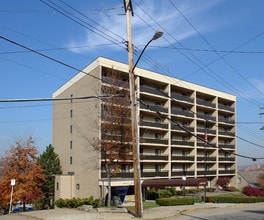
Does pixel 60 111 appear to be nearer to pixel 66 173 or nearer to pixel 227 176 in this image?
pixel 66 173

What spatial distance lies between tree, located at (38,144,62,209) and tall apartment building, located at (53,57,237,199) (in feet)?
4.66

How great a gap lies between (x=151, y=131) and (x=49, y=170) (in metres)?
15.9

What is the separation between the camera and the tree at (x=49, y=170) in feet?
180

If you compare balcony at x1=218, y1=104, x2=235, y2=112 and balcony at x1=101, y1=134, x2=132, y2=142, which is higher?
balcony at x1=218, y1=104, x2=235, y2=112

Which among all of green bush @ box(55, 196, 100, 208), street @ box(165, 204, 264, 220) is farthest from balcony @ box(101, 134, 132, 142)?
street @ box(165, 204, 264, 220)

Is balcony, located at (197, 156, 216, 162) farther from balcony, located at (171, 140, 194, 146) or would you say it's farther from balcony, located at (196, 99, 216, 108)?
balcony, located at (196, 99, 216, 108)

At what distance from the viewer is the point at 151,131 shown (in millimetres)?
57375

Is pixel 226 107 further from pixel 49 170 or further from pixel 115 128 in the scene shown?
pixel 115 128

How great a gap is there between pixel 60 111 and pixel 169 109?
17008 mm

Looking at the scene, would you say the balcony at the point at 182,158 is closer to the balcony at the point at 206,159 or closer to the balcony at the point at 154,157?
the balcony at the point at 206,159

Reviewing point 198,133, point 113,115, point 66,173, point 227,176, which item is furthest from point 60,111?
point 227,176

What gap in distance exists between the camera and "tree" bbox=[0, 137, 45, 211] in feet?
147

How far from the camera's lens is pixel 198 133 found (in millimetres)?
66500

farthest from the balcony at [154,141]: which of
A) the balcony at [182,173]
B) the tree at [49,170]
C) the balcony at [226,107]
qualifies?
the balcony at [226,107]
